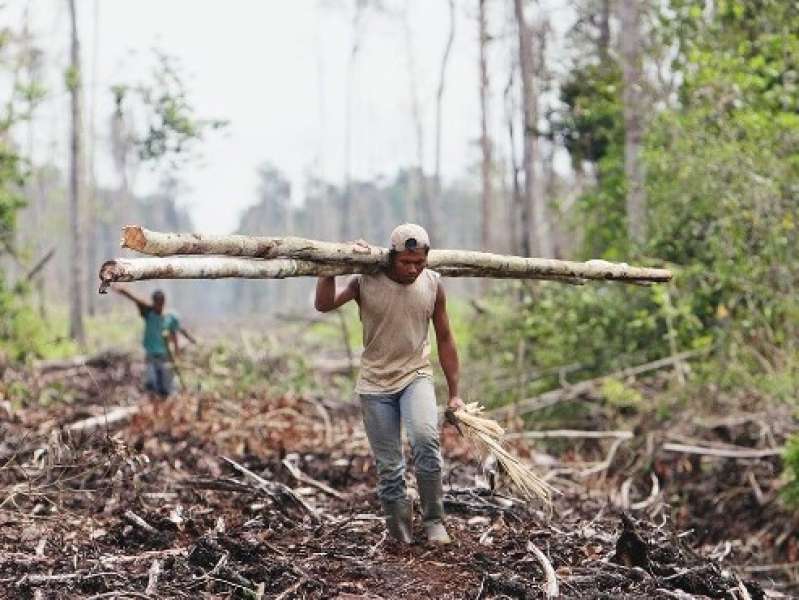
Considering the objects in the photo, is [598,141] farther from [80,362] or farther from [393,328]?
[393,328]

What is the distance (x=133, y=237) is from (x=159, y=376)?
912 cm

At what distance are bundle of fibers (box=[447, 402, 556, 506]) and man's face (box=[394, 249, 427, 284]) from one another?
86 centimetres

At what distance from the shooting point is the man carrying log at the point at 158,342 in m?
12.1

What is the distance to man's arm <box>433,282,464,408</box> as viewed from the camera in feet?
18.2

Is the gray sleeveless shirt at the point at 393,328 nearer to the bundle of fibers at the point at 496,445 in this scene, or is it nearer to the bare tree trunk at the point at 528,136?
the bundle of fibers at the point at 496,445

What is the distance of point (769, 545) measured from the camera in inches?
321

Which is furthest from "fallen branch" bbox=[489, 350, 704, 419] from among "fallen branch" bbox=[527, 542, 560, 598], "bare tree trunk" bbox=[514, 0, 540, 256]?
"fallen branch" bbox=[527, 542, 560, 598]

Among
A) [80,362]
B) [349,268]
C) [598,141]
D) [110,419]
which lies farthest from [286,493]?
[598,141]

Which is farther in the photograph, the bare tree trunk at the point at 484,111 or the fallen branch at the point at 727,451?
the bare tree trunk at the point at 484,111

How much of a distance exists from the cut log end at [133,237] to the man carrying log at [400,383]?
1.64 meters

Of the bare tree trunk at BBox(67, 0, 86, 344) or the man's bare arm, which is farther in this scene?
the bare tree trunk at BBox(67, 0, 86, 344)

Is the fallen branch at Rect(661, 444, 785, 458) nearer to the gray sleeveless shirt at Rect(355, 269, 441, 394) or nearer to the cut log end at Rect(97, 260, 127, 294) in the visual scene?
the gray sleeveless shirt at Rect(355, 269, 441, 394)

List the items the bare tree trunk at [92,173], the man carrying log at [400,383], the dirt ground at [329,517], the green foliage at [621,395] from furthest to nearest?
the bare tree trunk at [92,173] → the green foliage at [621,395] → the man carrying log at [400,383] → the dirt ground at [329,517]

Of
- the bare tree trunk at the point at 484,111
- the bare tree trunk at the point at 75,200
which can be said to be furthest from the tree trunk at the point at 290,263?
the bare tree trunk at the point at 484,111
